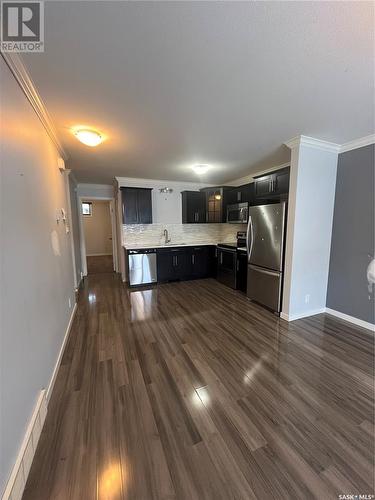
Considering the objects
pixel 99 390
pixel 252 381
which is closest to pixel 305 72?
pixel 252 381

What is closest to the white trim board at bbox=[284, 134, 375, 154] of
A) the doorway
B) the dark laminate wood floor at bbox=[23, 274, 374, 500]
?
the dark laminate wood floor at bbox=[23, 274, 374, 500]

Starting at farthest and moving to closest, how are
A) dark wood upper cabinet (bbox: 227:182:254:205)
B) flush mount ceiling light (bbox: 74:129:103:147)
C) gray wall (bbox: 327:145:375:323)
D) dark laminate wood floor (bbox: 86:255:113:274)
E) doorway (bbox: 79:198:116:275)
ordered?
1. doorway (bbox: 79:198:116:275)
2. dark laminate wood floor (bbox: 86:255:113:274)
3. dark wood upper cabinet (bbox: 227:182:254:205)
4. gray wall (bbox: 327:145:375:323)
5. flush mount ceiling light (bbox: 74:129:103:147)

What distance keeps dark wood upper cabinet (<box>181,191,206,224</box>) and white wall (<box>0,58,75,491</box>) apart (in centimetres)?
360

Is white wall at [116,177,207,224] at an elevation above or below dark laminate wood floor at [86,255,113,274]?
above

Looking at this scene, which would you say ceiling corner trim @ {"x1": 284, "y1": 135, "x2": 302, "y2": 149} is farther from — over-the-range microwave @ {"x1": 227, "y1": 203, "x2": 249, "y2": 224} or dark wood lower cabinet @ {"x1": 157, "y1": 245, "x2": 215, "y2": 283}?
dark wood lower cabinet @ {"x1": 157, "y1": 245, "x2": 215, "y2": 283}

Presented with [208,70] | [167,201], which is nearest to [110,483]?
[208,70]

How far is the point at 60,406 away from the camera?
165 centimetres

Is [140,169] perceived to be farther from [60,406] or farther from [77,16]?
[60,406]

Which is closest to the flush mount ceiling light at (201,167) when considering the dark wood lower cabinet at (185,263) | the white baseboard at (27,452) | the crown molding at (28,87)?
the dark wood lower cabinet at (185,263)

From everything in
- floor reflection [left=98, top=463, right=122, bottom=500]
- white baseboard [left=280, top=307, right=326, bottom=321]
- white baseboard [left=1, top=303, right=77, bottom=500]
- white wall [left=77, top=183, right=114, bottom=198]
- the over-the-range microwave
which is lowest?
floor reflection [left=98, top=463, right=122, bottom=500]

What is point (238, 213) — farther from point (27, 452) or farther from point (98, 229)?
point (98, 229)

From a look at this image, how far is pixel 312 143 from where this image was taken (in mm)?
2807

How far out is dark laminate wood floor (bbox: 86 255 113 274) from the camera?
21.3 ft

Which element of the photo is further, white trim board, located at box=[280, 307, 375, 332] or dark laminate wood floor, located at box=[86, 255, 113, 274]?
dark laminate wood floor, located at box=[86, 255, 113, 274]
